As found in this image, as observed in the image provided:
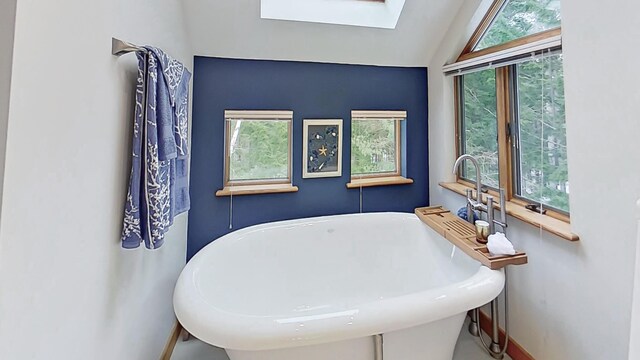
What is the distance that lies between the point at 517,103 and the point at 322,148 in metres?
1.40

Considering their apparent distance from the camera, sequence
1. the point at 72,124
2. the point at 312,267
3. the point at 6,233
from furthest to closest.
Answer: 1. the point at 312,267
2. the point at 72,124
3. the point at 6,233

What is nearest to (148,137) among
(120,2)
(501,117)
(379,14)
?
(120,2)

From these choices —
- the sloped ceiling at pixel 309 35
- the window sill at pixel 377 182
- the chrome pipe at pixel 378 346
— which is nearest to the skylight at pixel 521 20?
the sloped ceiling at pixel 309 35

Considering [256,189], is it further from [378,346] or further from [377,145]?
[378,346]

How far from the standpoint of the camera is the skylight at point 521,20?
1.61 m

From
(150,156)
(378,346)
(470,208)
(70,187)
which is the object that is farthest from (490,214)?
(70,187)

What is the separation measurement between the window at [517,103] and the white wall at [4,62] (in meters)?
2.07

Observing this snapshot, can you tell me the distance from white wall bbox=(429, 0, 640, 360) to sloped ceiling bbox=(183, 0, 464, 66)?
3.19 feet

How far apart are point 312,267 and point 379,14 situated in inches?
77.4

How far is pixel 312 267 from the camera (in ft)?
6.81

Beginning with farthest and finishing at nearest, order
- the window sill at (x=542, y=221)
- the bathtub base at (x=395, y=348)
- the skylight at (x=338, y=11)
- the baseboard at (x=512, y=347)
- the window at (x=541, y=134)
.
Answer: the skylight at (x=338, y=11)
the baseboard at (x=512, y=347)
the window at (x=541, y=134)
the window sill at (x=542, y=221)
the bathtub base at (x=395, y=348)

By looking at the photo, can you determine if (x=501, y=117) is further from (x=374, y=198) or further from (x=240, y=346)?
(x=240, y=346)

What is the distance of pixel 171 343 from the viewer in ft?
6.02

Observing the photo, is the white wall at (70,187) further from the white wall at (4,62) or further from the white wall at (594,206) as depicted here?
the white wall at (594,206)
